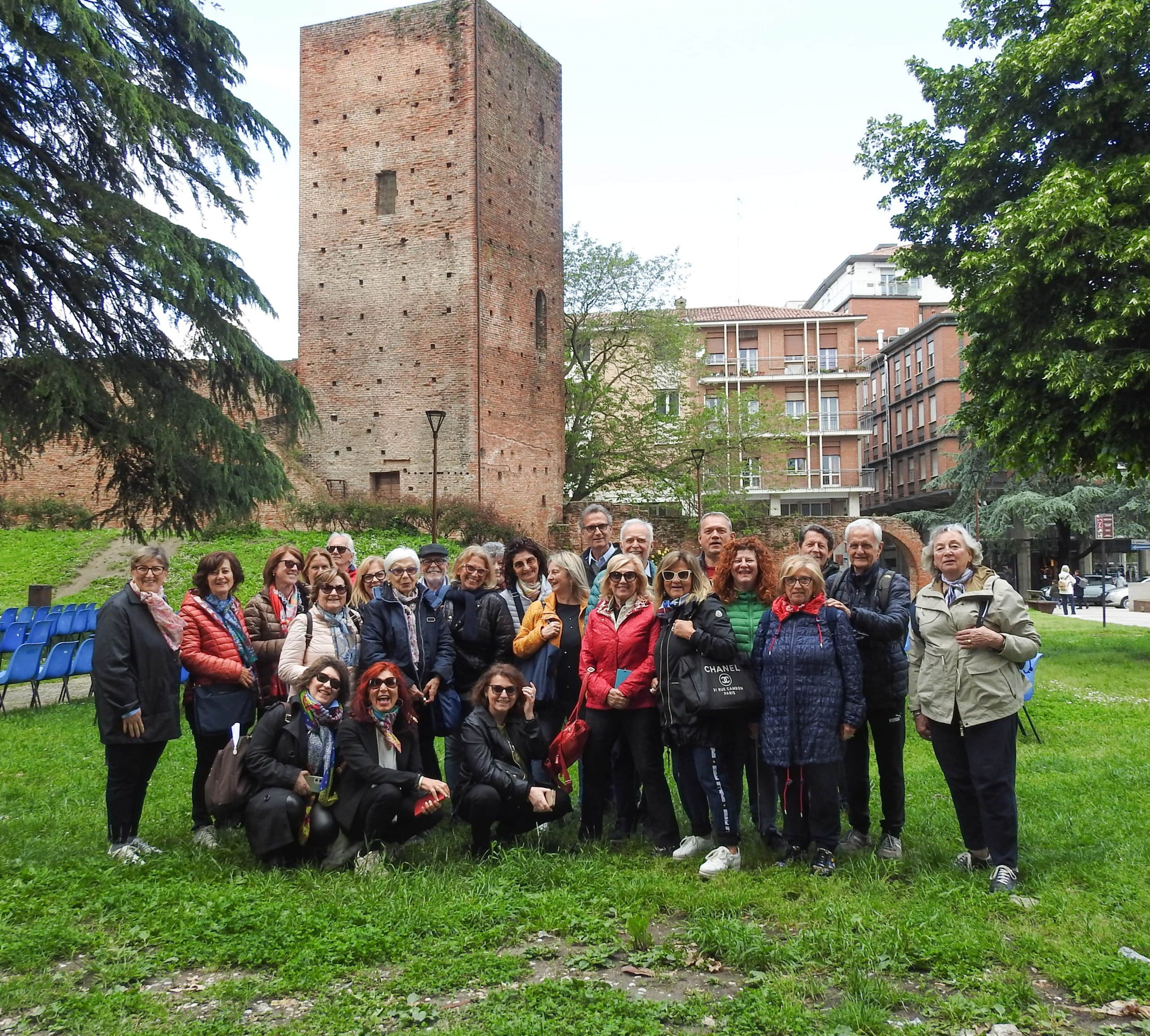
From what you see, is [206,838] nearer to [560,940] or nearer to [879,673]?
[560,940]

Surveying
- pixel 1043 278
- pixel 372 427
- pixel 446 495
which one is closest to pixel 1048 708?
pixel 1043 278

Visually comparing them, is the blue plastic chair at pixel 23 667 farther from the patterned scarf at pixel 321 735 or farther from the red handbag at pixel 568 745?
the red handbag at pixel 568 745

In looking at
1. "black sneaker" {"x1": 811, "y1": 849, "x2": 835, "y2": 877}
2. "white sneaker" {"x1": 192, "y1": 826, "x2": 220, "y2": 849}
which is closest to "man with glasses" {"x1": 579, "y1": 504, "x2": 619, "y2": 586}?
"black sneaker" {"x1": 811, "y1": 849, "x2": 835, "y2": 877}

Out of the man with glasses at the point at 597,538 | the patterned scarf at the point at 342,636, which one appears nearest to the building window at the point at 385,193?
the man with glasses at the point at 597,538

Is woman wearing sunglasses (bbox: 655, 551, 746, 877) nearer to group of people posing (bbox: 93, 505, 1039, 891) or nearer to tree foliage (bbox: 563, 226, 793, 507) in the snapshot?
group of people posing (bbox: 93, 505, 1039, 891)

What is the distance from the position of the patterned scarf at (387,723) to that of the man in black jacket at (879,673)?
7.93ft

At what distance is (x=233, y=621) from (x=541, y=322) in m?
24.2

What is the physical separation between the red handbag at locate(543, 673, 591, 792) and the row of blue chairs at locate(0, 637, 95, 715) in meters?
5.96

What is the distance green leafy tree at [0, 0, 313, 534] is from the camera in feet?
37.0

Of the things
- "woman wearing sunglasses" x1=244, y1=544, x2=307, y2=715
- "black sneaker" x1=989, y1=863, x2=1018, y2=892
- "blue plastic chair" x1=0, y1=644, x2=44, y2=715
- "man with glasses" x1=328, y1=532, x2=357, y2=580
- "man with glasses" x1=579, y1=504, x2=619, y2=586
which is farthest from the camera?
"blue plastic chair" x1=0, y1=644, x2=44, y2=715

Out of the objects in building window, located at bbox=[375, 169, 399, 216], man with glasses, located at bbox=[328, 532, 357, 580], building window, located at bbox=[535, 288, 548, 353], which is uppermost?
building window, located at bbox=[375, 169, 399, 216]

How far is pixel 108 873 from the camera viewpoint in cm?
519

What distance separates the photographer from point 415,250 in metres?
26.7

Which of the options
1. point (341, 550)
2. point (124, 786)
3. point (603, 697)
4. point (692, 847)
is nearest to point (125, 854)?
point (124, 786)
